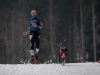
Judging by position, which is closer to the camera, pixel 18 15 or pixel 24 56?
pixel 24 56

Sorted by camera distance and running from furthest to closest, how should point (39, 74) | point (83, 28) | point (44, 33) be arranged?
point (44, 33) < point (83, 28) < point (39, 74)

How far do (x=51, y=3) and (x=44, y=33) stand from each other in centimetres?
519

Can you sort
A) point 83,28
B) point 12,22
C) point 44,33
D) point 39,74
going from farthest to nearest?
point 12,22, point 44,33, point 83,28, point 39,74

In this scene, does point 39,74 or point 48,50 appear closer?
point 39,74

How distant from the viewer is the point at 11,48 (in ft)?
191

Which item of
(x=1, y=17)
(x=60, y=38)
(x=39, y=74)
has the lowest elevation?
(x=39, y=74)

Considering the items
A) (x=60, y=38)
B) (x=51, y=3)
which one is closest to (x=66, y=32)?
(x=60, y=38)

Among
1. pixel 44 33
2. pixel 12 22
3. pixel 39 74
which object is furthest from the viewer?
pixel 12 22

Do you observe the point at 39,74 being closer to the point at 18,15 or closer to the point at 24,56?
the point at 24,56

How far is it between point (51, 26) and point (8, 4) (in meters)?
8.43

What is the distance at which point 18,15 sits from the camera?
2413 inches

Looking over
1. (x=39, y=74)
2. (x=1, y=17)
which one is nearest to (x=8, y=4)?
(x=1, y=17)

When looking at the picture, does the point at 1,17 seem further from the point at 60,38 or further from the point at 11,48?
the point at 60,38

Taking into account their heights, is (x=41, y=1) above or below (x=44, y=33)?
above
